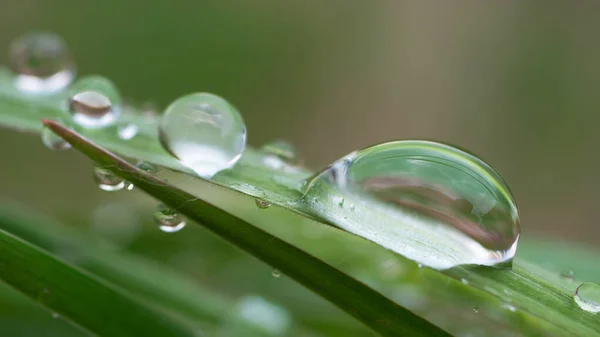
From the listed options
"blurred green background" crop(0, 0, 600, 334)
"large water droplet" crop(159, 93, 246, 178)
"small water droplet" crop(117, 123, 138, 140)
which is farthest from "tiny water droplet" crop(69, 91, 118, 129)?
"blurred green background" crop(0, 0, 600, 334)

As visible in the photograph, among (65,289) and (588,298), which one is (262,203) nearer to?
(65,289)

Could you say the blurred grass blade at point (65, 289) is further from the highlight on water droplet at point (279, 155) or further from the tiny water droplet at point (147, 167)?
the highlight on water droplet at point (279, 155)

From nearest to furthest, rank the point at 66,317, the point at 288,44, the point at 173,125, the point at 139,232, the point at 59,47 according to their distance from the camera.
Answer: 1. the point at 66,317
2. the point at 173,125
3. the point at 139,232
4. the point at 59,47
5. the point at 288,44

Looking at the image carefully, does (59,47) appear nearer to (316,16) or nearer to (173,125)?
(173,125)

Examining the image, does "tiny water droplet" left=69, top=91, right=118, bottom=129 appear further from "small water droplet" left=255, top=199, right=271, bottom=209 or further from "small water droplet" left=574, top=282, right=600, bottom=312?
"small water droplet" left=574, top=282, right=600, bottom=312

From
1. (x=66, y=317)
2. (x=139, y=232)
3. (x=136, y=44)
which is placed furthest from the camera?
(x=136, y=44)

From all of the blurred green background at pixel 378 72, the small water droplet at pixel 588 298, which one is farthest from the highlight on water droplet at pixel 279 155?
the blurred green background at pixel 378 72

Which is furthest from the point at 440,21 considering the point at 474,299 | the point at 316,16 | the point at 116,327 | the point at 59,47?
the point at 116,327

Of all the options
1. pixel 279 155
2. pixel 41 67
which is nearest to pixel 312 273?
pixel 279 155
